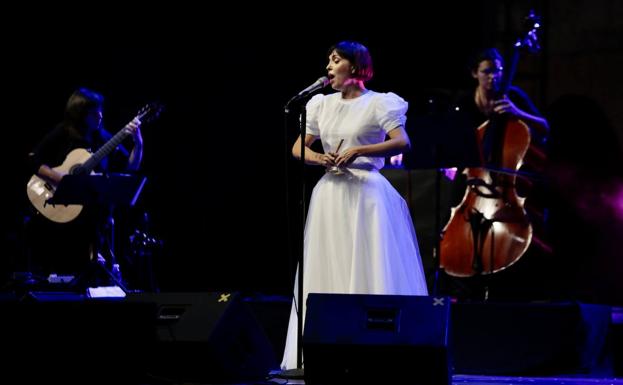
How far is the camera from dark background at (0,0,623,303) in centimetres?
782

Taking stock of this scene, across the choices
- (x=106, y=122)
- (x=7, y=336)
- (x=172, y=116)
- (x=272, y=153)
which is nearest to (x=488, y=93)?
(x=272, y=153)

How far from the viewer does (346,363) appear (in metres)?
4.05

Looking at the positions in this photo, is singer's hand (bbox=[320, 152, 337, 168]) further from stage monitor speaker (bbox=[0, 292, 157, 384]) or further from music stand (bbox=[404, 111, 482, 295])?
stage monitor speaker (bbox=[0, 292, 157, 384])

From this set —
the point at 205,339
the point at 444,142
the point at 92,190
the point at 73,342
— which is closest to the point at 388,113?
the point at 444,142

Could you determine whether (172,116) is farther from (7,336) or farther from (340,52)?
(7,336)

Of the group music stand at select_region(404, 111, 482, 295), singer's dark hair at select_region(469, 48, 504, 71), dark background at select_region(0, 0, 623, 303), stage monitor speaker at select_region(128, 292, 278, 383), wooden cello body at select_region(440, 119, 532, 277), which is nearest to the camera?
stage monitor speaker at select_region(128, 292, 278, 383)

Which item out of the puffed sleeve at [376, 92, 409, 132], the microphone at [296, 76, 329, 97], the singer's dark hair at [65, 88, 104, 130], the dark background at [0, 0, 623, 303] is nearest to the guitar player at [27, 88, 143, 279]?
the singer's dark hair at [65, 88, 104, 130]

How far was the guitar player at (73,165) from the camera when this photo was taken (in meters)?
7.38

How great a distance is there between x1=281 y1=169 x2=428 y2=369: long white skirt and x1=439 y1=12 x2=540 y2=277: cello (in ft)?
5.12

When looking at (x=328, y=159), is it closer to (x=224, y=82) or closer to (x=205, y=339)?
(x=205, y=339)

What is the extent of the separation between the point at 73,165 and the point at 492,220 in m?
3.24

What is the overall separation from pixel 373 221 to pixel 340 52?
35.4 inches

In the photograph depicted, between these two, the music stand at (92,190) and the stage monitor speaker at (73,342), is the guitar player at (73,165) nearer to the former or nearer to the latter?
the music stand at (92,190)

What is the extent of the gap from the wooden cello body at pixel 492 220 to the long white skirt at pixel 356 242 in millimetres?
1559
